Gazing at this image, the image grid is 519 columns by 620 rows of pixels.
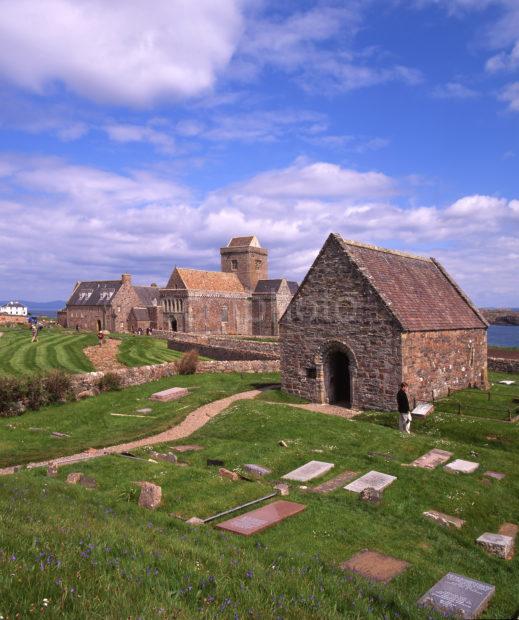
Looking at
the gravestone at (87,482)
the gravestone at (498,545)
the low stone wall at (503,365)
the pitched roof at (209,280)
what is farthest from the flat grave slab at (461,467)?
the pitched roof at (209,280)

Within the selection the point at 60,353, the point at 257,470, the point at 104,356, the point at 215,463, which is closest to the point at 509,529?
the point at 257,470

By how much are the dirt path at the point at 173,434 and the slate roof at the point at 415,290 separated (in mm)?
8753

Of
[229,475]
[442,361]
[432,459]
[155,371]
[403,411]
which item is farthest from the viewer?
[155,371]

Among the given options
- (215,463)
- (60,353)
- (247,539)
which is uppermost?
(60,353)

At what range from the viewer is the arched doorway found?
2488 cm

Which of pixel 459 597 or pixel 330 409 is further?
pixel 330 409

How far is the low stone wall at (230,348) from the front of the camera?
3941 cm

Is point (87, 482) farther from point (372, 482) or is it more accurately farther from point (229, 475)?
point (372, 482)

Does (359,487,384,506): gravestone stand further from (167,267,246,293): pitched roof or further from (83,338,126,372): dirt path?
(167,267,246,293): pitched roof

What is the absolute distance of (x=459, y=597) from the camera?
267 inches

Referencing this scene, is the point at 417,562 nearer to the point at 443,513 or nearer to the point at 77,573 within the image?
the point at 443,513

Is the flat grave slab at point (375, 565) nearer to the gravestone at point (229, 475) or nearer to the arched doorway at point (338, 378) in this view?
the gravestone at point (229, 475)

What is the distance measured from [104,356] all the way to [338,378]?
1902cm

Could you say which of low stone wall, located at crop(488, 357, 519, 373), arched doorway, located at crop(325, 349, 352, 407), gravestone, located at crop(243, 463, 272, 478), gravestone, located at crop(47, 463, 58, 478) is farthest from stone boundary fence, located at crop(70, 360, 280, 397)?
low stone wall, located at crop(488, 357, 519, 373)
